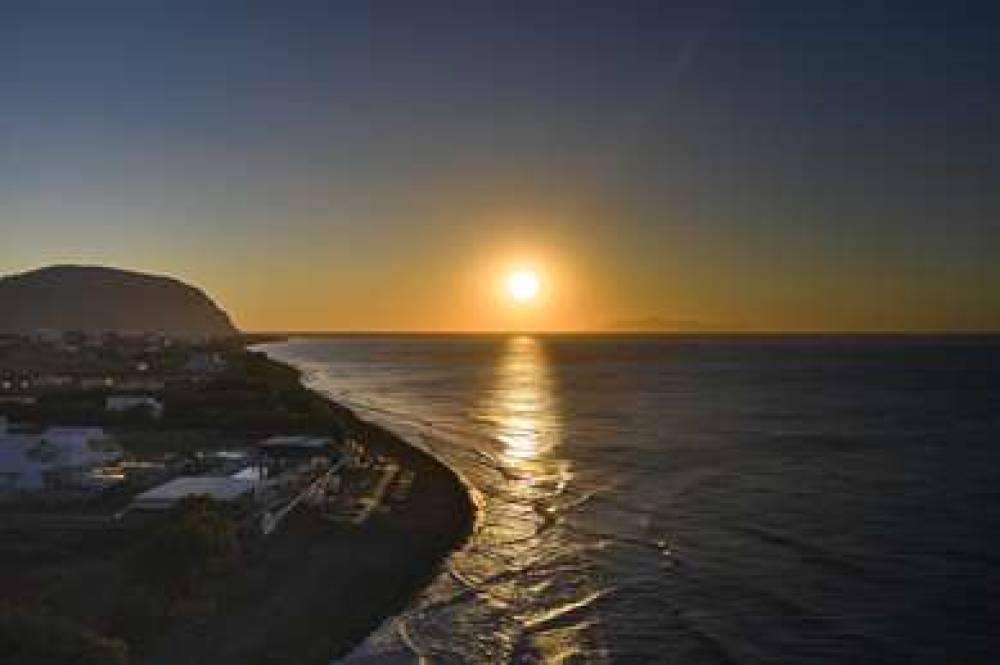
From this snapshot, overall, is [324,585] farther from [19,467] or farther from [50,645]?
[19,467]

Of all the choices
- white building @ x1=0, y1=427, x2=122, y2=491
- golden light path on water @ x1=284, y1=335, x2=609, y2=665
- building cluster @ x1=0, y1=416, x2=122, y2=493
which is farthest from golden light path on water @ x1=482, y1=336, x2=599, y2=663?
white building @ x1=0, y1=427, x2=122, y2=491

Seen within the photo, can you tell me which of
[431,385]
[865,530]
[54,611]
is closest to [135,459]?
[54,611]

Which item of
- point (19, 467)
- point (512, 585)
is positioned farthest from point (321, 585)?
point (19, 467)

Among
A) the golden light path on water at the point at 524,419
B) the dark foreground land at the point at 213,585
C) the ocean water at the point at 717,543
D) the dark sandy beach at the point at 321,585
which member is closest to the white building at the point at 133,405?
the ocean water at the point at 717,543

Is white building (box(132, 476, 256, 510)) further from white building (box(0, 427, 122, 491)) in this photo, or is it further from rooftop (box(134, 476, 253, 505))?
white building (box(0, 427, 122, 491))

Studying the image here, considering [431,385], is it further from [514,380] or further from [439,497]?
[439,497]

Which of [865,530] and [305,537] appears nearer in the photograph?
[305,537]
